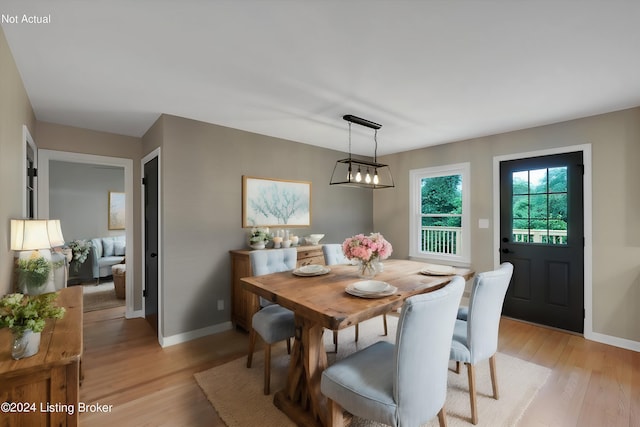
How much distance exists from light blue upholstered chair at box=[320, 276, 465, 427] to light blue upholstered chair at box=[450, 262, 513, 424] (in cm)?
37

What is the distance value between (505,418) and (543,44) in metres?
2.47

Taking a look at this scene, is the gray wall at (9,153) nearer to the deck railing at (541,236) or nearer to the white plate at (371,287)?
the white plate at (371,287)

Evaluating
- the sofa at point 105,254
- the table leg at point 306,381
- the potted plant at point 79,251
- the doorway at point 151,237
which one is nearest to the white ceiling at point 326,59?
the doorway at point 151,237

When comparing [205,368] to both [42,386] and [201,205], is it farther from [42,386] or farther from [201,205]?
[201,205]

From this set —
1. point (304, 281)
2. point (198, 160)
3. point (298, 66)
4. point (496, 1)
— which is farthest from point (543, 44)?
point (198, 160)

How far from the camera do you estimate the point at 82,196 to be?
5957 mm

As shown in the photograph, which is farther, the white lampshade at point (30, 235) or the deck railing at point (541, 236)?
the deck railing at point (541, 236)

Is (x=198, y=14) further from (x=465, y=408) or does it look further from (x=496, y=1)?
(x=465, y=408)

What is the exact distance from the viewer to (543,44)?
5.93 feet

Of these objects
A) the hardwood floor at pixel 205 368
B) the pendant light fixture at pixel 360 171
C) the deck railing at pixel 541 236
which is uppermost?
the pendant light fixture at pixel 360 171

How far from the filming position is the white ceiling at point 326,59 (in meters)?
1.52

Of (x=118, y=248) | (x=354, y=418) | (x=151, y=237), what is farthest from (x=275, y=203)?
(x=118, y=248)

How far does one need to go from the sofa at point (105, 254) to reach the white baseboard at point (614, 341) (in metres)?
7.38

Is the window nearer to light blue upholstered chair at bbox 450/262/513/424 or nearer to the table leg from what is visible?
light blue upholstered chair at bbox 450/262/513/424
